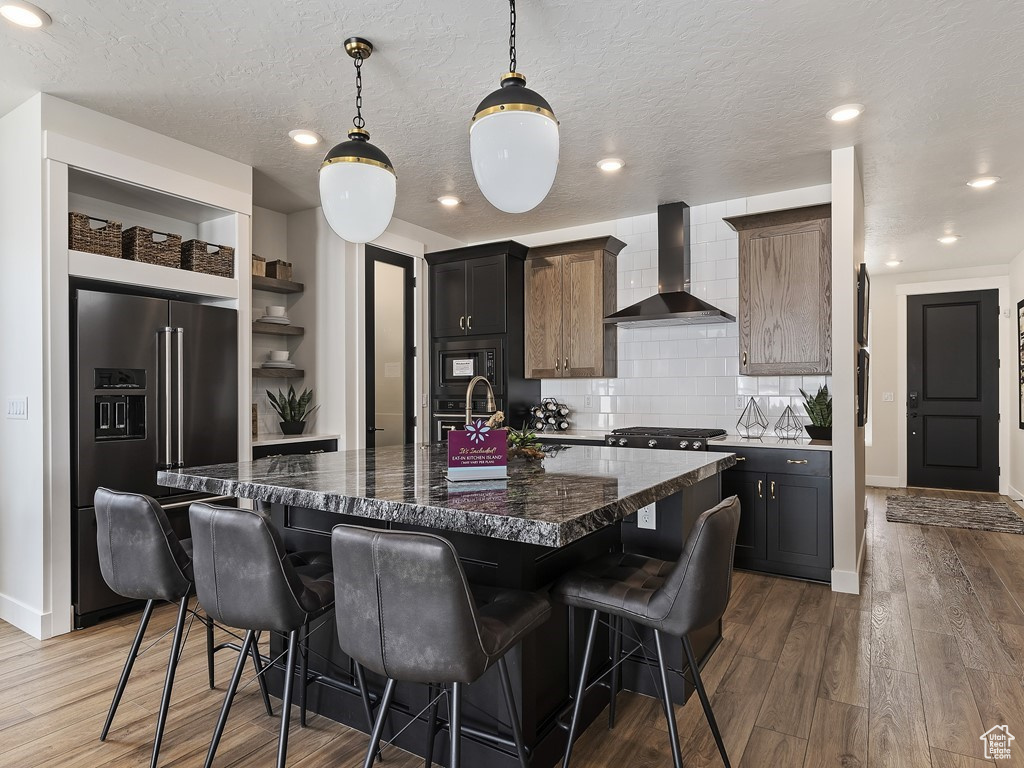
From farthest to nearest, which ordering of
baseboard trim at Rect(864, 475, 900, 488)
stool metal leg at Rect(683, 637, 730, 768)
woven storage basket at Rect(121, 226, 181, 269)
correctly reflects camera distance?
baseboard trim at Rect(864, 475, 900, 488) < woven storage basket at Rect(121, 226, 181, 269) < stool metal leg at Rect(683, 637, 730, 768)

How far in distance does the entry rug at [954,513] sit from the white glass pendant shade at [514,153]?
5375mm

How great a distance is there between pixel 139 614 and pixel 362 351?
7.61 feet

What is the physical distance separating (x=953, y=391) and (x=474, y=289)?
5.95 m

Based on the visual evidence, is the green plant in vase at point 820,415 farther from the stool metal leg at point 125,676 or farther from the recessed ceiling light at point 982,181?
the stool metal leg at point 125,676

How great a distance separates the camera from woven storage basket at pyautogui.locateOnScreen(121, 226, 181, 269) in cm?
339

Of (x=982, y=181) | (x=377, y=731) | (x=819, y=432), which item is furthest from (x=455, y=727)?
(x=982, y=181)

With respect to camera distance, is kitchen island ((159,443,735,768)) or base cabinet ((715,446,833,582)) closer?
kitchen island ((159,443,735,768))

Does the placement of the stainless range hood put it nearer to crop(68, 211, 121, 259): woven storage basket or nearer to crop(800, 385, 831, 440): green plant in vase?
crop(800, 385, 831, 440): green plant in vase

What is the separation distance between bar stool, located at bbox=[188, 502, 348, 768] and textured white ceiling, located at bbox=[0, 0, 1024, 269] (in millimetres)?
1921

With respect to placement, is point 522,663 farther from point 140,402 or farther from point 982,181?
point 982,181

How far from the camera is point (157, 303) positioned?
133 inches

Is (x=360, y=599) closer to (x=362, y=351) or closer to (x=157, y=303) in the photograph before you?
(x=157, y=303)

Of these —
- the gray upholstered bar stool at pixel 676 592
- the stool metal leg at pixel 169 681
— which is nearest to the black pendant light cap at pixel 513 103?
the gray upholstered bar stool at pixel 676 592

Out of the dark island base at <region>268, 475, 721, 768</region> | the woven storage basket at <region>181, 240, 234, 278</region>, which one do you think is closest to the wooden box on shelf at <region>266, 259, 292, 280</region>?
the woven storage basket at <region>181, 240, 234, 278</region>
